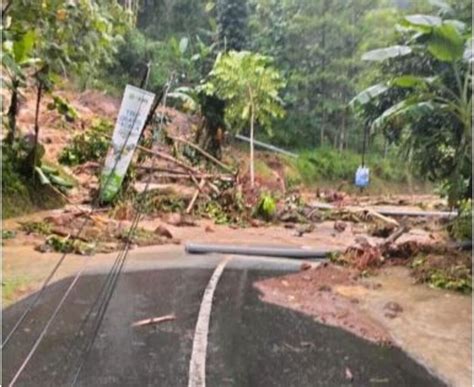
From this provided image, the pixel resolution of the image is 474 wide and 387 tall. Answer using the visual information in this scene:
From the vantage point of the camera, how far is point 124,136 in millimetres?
9180

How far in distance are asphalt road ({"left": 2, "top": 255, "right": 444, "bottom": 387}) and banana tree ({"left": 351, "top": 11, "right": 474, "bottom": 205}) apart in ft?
10.3

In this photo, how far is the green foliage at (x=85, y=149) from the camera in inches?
495

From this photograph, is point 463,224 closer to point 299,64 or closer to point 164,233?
point 164,233

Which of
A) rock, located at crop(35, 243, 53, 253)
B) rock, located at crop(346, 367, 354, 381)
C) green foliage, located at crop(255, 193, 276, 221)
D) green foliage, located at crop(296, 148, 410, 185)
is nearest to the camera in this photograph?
rock, located at crop(346, 367, 354, 381)

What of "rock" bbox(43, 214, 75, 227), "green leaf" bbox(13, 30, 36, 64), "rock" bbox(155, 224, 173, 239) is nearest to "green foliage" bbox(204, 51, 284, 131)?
"rock" bbox(155, 224, 173, 239)

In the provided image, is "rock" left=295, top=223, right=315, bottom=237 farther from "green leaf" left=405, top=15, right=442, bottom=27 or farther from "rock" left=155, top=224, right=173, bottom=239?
"green leaf" left=405, top=15, right=442, bottom=27

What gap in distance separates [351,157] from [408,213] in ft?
36.3

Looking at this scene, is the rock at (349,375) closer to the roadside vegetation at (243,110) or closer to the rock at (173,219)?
the roadside vegetation at (243,110)

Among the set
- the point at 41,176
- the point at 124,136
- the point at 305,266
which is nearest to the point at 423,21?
the point at 305,266

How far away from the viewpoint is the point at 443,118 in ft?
25.6

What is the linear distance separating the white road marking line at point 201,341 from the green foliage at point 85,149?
7.34 meters

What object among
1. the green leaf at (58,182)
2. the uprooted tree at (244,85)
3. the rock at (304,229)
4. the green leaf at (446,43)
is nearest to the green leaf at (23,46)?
the green leaf at (58,182)

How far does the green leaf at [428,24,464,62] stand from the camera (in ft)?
21.1

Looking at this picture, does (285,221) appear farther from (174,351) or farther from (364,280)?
(174,351)
